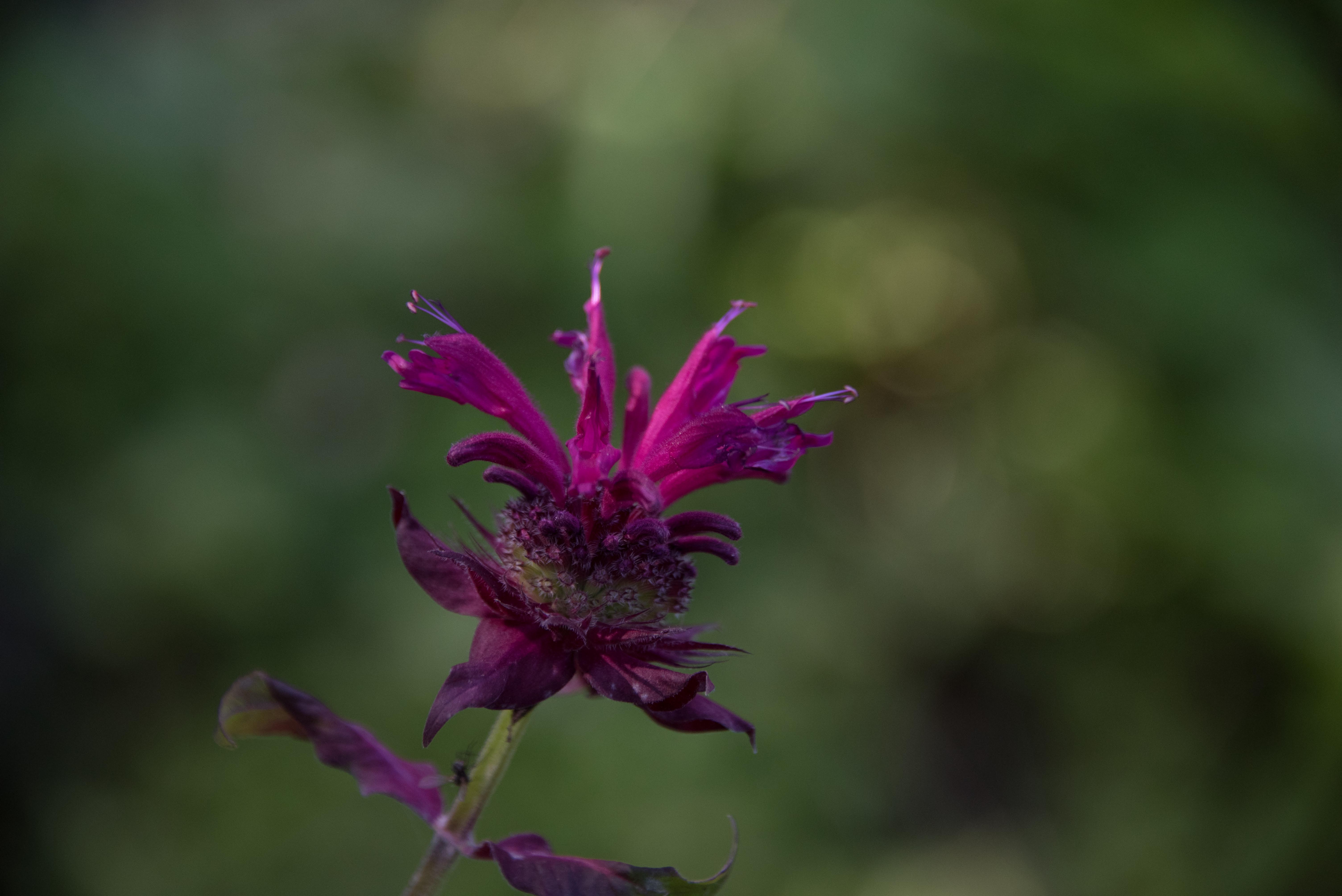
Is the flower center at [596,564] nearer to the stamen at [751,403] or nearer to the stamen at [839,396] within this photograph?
the stamen at [751,403]

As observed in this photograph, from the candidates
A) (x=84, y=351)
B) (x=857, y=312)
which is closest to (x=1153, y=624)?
(x=857, y=312)

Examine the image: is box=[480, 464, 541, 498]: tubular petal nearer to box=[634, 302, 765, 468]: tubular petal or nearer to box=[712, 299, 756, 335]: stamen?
box=[634, 302, 765, 468]: tubular petal

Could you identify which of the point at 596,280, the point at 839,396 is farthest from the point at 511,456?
the point at 839,396

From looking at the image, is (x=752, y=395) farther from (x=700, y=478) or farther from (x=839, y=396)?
(x=700, y=478)

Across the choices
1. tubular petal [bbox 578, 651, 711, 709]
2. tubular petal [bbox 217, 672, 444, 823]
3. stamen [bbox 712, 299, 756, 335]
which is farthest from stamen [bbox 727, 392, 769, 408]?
tubular petal [bbox 217, 672, 444, 823]

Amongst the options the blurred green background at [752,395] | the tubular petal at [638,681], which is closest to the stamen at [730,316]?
the tubular petal at [638,681]

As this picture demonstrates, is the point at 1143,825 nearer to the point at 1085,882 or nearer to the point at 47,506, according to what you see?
the point at 1085,882
